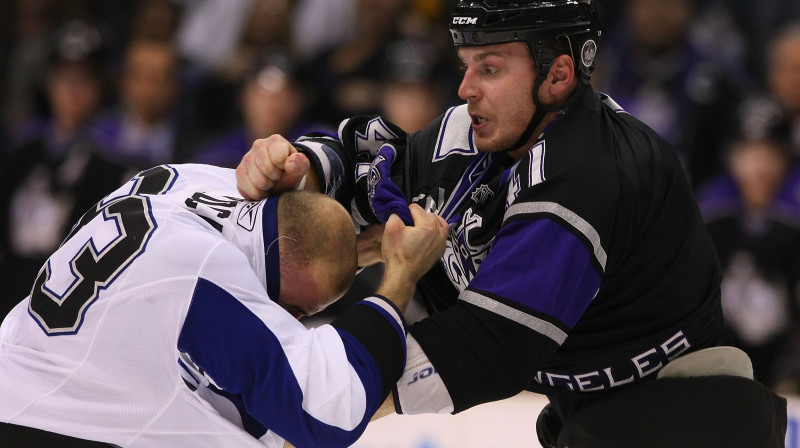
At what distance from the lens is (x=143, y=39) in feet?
26.8

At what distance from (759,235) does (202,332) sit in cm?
461

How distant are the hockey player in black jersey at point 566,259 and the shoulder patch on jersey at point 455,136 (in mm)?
41

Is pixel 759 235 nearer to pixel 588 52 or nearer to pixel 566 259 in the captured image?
pixel 588 52

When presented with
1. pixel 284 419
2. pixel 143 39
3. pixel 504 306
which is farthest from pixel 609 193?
pixel 143 39

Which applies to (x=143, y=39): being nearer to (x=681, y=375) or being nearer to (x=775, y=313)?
(x=775, y=313)

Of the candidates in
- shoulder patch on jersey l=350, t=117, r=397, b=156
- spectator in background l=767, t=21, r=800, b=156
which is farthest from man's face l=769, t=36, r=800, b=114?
shoulder patch on jersey l=350, t=117, r=397, b=156

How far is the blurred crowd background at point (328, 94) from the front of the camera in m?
6.37

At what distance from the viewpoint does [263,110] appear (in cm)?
745

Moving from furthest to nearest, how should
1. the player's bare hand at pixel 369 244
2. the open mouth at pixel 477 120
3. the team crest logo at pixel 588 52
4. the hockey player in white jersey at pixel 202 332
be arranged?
the player's bare hand at pixel 369 244 → the open mouth at pixel 477 120 → the team crest logo at pixel 588 52 → the hockey player in white jersey at pixel 202 332

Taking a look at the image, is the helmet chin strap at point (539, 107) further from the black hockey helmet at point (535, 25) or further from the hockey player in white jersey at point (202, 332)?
the hockey player in white jersey at point (202, 332)

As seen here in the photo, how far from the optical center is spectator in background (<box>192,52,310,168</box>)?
7398 millimetres

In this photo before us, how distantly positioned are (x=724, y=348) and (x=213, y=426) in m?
1.69

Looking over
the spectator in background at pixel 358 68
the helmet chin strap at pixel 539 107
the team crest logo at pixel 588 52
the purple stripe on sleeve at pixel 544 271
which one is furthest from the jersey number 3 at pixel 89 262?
the spectator in background at pixel 358 68

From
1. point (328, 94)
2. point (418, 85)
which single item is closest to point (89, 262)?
point (418, 85)
